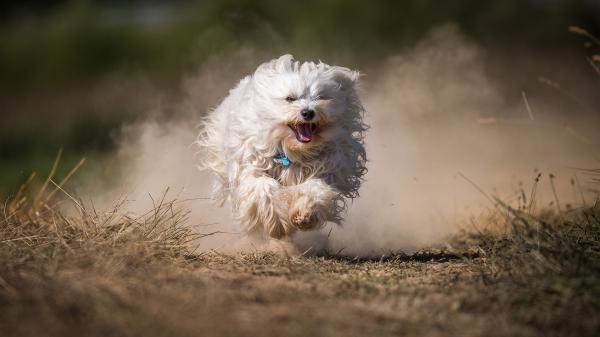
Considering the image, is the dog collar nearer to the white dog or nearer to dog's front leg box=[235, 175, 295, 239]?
the white dog

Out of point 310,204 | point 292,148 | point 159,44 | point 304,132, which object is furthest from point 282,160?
point 159,44

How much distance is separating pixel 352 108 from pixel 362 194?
5.79ft

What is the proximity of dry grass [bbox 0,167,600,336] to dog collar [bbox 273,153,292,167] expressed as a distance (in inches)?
37.6

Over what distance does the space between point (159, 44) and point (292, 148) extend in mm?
18952

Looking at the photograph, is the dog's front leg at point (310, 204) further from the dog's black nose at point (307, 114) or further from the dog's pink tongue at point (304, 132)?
the dog's black nose at point (307, 114)

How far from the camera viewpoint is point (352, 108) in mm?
7617

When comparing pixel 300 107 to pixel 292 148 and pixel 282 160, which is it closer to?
pixel 292 148

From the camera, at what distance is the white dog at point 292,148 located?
6879 mm

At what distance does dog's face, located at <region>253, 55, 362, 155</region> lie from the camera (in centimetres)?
689

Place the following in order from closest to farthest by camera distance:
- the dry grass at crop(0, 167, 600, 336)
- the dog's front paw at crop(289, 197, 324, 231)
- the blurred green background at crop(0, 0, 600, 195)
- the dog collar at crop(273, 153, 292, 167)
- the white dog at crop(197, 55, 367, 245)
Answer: the dry grass at crop(0, 167, 600, 336)
the dog's front paw at crop(289, 197, 324, 231)
the white dog at crop(197, 55, 367, 245)
the dog collar at crop(273, 153, 292, 167)
the blurred green background at crop(0, 0, 600, 195)

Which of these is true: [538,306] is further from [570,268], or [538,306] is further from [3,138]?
[3,138]

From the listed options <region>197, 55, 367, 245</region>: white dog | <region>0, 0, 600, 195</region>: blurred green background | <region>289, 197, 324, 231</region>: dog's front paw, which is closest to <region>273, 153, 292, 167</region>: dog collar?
<region>197, 55, 367, 245</region>: white dog

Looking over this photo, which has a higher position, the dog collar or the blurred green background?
the blurred green background

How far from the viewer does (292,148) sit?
22.8 ft
